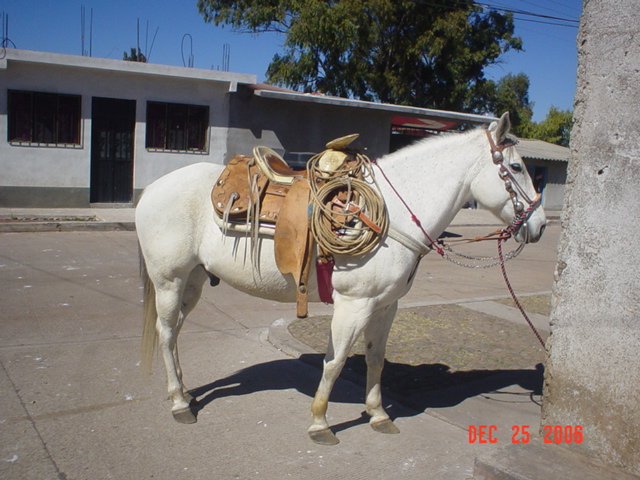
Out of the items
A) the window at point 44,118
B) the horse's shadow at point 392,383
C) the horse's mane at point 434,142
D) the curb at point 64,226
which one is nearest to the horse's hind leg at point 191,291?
the horse's shadow at point 392,383

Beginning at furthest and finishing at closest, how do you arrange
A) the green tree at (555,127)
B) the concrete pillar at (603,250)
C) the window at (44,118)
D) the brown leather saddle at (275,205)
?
the green tree at (555,127) → the window at (44,118) → the brown leather saddle at (275,205) → the concrete pillar at (603,250)

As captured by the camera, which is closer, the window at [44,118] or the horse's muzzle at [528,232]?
the horse's muzzle at [528,232]

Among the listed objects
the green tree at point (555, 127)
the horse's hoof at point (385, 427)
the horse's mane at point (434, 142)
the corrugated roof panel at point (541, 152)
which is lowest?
the horse's hoof at point (385, 427)

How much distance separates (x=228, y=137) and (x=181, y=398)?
1358cm

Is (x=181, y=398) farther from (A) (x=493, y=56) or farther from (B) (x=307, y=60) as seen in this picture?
(A) (x=493, y=56)

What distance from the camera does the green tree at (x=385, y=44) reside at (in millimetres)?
24391

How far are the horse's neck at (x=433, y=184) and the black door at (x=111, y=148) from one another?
13912 mm

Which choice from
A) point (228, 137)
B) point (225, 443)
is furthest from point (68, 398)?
point (228, 137)

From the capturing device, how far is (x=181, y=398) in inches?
163

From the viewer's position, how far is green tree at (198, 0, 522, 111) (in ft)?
80.0

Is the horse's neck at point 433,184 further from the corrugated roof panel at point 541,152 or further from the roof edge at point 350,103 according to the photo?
the corrugated roof panel at point 541,152

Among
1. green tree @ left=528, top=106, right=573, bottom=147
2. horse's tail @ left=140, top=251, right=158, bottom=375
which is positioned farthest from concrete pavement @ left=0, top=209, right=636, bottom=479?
green tree @ left=528, top=106, right=573, bottom=147

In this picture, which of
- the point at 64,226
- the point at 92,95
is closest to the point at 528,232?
the point at 64,226

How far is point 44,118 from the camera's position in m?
15.1
